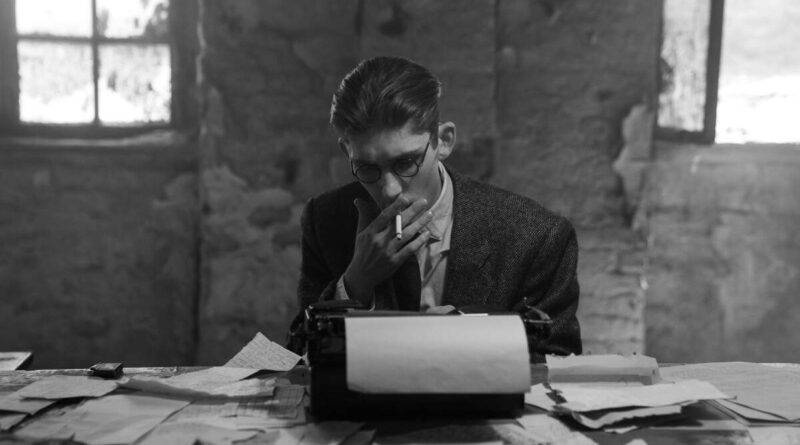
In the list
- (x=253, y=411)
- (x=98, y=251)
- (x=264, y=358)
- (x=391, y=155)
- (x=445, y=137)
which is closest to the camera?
(x=253, y=411)

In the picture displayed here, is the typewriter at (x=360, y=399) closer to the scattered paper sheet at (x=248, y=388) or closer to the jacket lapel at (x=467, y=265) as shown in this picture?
the scattered paper sheet at (x=248, y=388)

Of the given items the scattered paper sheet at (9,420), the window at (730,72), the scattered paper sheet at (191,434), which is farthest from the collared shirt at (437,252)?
the window at (730,72)

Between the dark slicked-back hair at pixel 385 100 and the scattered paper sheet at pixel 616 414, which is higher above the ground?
the dark slicked-back hair at pixel 385 100

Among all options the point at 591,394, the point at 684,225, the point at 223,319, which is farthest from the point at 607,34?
the point at 591,394

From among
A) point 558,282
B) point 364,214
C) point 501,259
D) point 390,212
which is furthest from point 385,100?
point 558,282

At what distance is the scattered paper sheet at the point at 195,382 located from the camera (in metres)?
1.37

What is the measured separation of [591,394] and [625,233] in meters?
1.79

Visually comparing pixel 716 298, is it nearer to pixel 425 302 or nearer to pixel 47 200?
pixel 425 302

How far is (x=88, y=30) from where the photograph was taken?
3318 millimetres

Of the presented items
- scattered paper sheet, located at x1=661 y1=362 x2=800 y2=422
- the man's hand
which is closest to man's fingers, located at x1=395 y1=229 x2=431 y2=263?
the man's hand

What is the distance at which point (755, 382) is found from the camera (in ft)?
4.84

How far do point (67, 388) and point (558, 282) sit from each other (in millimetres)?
1152

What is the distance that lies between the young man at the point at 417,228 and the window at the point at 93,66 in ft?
4.71

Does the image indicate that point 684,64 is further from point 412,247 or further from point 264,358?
point 264,358
